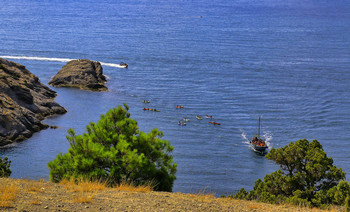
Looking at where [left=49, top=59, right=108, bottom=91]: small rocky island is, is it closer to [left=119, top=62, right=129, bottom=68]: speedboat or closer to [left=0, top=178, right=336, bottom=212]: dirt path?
[left=119, top=62, right=129, bottom=68]: speedboat

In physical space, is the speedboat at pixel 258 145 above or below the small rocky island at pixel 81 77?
below

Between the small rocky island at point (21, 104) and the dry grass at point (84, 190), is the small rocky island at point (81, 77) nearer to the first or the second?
the small rocky island at point (21, 104)

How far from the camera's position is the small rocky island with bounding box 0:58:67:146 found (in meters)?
78.4

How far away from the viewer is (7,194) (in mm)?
19250

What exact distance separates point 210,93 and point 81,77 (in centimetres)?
3438

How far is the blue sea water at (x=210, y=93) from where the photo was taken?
74.3 m

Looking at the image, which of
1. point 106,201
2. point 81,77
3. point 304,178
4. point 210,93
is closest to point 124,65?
point 81,77

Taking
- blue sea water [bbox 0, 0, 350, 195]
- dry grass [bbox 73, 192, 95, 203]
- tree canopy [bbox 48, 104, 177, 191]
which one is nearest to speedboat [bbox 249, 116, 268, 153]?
blue sea water [bbox 0, 0, 350, 195]

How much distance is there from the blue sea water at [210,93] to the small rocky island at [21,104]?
2397 millimetres

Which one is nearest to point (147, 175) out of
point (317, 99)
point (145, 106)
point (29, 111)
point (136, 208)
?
point (136, 208)

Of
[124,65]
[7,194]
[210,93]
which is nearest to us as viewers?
[7,194]

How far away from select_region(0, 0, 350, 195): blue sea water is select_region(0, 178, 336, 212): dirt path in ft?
131

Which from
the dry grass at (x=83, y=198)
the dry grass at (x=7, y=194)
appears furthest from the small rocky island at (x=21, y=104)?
the dry grass at (x=83, y=198)

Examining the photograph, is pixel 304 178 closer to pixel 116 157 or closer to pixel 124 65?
pixel 116 157
